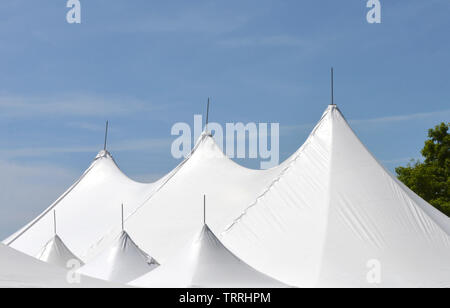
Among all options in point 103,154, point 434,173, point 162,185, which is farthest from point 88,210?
point 434,173

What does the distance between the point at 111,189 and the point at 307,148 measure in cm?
840

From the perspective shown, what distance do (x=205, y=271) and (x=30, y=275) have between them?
14.4ft

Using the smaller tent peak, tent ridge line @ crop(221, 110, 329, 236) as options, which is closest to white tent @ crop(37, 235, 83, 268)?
tent ridge line @ crop(221, 110, 329, 236)

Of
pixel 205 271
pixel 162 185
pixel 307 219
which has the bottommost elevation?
pixel 205 271

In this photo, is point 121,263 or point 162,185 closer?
point 121,263

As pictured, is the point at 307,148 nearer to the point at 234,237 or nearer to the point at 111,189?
the point at 234,237

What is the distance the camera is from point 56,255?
16156 mm

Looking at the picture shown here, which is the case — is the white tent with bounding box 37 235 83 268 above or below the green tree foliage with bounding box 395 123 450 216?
below

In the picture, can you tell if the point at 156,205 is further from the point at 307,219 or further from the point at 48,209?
the point at 48,209

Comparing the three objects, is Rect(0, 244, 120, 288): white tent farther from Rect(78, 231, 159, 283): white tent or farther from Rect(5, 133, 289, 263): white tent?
Rect(5, 133, 289, 263): white tent

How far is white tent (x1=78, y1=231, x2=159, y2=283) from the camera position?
1398cm

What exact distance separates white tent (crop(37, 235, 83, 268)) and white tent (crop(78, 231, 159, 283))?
67.7 inches

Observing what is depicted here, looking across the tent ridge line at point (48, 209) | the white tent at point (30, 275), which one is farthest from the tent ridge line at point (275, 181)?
the tent ridge line at point (48, 209)
